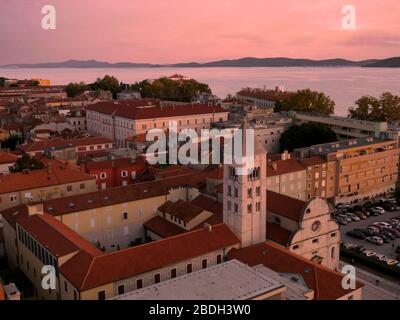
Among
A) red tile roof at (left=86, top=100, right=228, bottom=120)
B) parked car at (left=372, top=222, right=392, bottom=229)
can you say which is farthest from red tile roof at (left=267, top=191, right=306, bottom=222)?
red tile roof at (left=86, top=100, right=228, bottom=120)

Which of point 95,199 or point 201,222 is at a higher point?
point 95,199

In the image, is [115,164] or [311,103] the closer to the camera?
[115,164]

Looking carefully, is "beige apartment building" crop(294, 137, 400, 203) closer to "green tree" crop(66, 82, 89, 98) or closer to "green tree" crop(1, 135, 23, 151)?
"green tree" crop(1, 135, 23, 151)

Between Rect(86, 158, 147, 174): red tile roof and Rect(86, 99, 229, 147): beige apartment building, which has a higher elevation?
Rect(86, 99, 229, 147): beige apartment building

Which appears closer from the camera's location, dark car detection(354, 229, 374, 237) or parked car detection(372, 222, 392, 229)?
dark car detection(354, 229, 374, 237)

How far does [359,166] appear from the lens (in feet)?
197

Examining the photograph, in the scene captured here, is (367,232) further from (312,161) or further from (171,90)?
(171,90)

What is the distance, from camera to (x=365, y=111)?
9175 centimetres

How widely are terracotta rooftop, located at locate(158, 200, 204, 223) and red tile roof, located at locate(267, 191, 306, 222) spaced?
613 centimetres

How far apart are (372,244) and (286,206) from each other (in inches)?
551

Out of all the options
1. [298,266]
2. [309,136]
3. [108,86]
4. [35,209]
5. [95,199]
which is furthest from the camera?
[108,86]

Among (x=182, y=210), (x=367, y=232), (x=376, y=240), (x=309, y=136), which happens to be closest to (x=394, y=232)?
(x=367, y=232)

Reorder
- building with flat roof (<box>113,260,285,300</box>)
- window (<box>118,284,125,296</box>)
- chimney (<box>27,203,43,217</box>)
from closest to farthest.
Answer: building with flat roof (<box>113,260,285,300</box>), window (<box>118,284,125,296</box>), chimney (<box>27,203,43,217</box>)

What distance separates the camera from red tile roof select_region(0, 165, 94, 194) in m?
45.2
